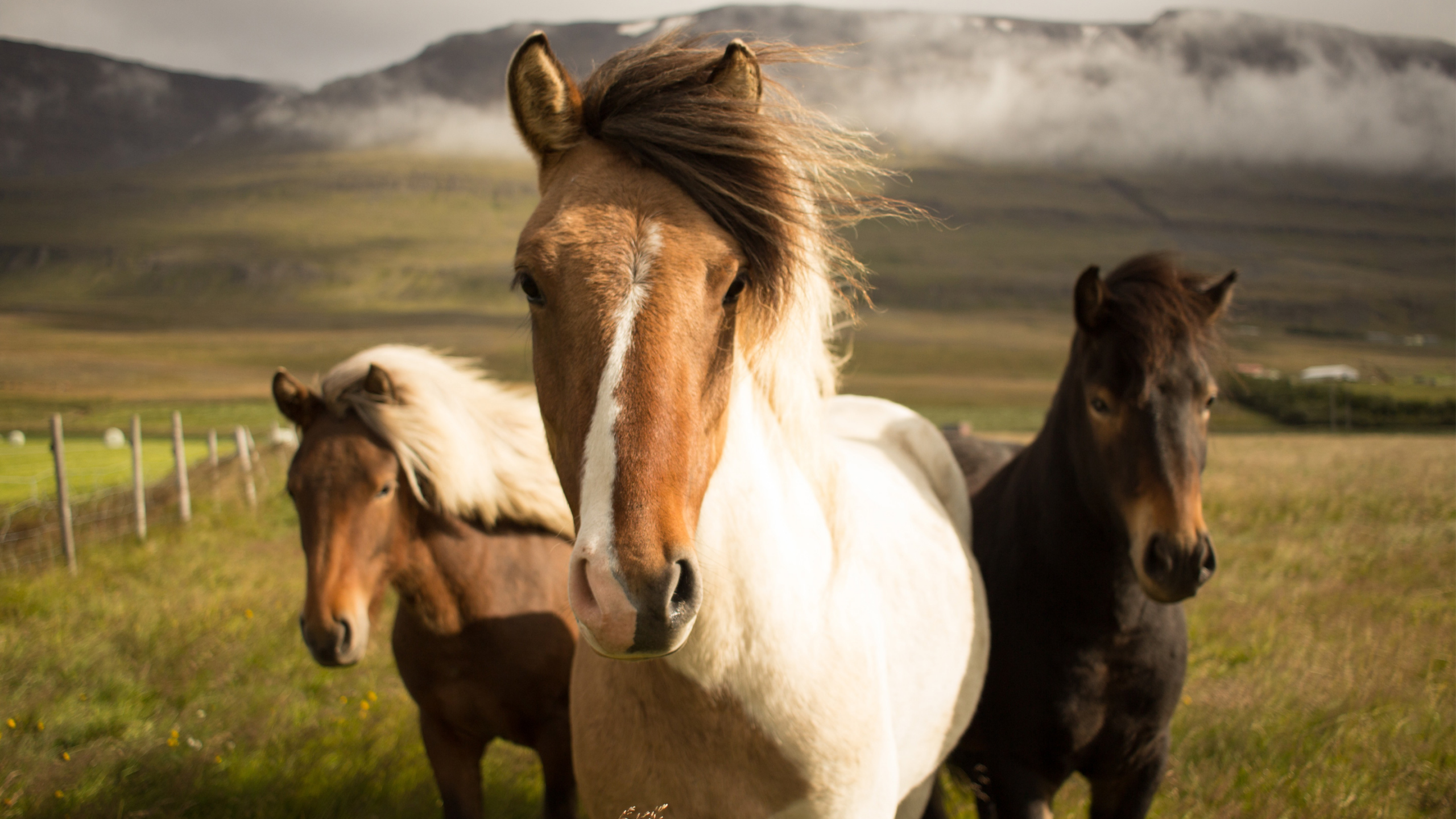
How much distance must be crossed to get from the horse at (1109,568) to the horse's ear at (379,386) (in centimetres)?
286

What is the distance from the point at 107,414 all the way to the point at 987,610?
5997cm

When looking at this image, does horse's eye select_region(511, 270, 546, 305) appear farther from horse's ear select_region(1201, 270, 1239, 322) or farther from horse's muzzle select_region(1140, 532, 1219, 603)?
horse's ear select_region(1201, 270, 1239, 322)

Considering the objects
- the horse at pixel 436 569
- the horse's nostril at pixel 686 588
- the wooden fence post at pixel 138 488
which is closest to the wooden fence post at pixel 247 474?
the wooden fence post at pixel 138 488

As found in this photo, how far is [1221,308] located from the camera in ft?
9.35

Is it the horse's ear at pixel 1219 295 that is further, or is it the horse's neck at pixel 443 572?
the horse's neck at pixel 443 572

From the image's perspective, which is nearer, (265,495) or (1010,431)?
(265,495)

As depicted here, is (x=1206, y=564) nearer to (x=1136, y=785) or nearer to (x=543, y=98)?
(x=1136, y=785)

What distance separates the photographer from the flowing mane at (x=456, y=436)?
355 centimetres

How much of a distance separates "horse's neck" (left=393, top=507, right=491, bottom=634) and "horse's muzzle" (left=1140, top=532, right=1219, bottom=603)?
2.72 meters

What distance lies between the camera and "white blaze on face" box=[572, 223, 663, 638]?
3.76ft

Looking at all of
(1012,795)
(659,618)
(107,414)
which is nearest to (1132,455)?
(1012,795)

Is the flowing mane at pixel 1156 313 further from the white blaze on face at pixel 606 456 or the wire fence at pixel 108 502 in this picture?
the wire fence at pixel 108 502

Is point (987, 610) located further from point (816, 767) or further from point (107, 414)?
point (107, 414)

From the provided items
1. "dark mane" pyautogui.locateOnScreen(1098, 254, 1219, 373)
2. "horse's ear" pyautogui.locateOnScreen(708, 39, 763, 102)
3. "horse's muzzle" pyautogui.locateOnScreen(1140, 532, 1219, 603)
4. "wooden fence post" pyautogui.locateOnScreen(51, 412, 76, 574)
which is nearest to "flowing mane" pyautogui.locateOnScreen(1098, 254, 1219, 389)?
"dark mane" pyautogui.locateOnScreen(1098, 254, 1219, 373)
